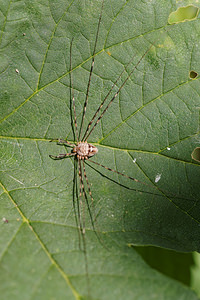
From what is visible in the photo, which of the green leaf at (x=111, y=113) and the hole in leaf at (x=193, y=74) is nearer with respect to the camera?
the green leaf at (x=111, y=113)

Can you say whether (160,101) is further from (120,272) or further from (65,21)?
(120,272)

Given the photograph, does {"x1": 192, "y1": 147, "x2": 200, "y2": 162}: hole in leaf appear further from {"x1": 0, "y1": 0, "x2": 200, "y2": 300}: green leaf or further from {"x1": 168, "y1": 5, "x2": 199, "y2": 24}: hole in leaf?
{"x1": 168, "y1": 5, "x2": 199, "y2": 24}: hole in leaf

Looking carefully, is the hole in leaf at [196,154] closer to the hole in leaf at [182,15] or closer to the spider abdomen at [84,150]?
the spider abdomen at [84,150]

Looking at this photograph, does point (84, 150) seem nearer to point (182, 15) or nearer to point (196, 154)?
point (196, 154)

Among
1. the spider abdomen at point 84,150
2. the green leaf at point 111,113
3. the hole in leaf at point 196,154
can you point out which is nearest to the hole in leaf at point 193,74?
the green leaf at point 111,113

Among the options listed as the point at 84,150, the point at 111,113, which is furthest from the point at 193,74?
the point at 84,150

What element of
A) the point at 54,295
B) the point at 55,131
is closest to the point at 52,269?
the point at 54,295
